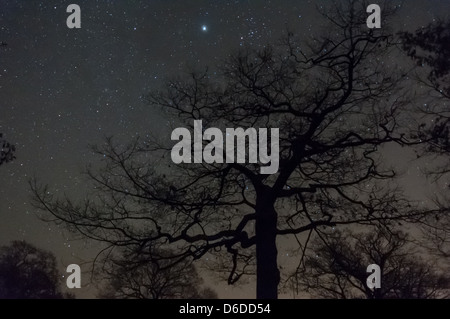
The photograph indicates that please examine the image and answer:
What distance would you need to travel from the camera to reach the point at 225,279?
13.8 meters

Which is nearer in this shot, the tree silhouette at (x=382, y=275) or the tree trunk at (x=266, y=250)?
the tree trunk at (x=266, y=250)

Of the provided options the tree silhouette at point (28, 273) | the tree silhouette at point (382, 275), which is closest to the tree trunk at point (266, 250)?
the tree silhouette at point (382, 275)

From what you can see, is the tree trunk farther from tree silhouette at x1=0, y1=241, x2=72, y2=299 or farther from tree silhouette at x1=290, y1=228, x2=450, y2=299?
tree silhouette at x1=0, y1=241, x2=72, y2=299

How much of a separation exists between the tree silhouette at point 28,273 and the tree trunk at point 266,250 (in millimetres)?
22151

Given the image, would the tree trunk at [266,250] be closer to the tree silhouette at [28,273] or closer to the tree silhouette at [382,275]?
the tree silhouette at [382,275]

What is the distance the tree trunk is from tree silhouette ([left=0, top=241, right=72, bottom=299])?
72.7ft

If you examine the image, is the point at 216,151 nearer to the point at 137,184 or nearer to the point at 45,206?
the point at 137,184

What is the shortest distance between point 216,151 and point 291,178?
6.91 ft

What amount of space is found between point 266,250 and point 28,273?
2292 cm

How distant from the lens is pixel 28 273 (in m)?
30.4

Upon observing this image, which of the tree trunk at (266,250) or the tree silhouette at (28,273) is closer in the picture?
the tree trunk at (266,250)

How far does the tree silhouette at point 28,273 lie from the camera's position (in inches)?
1185
